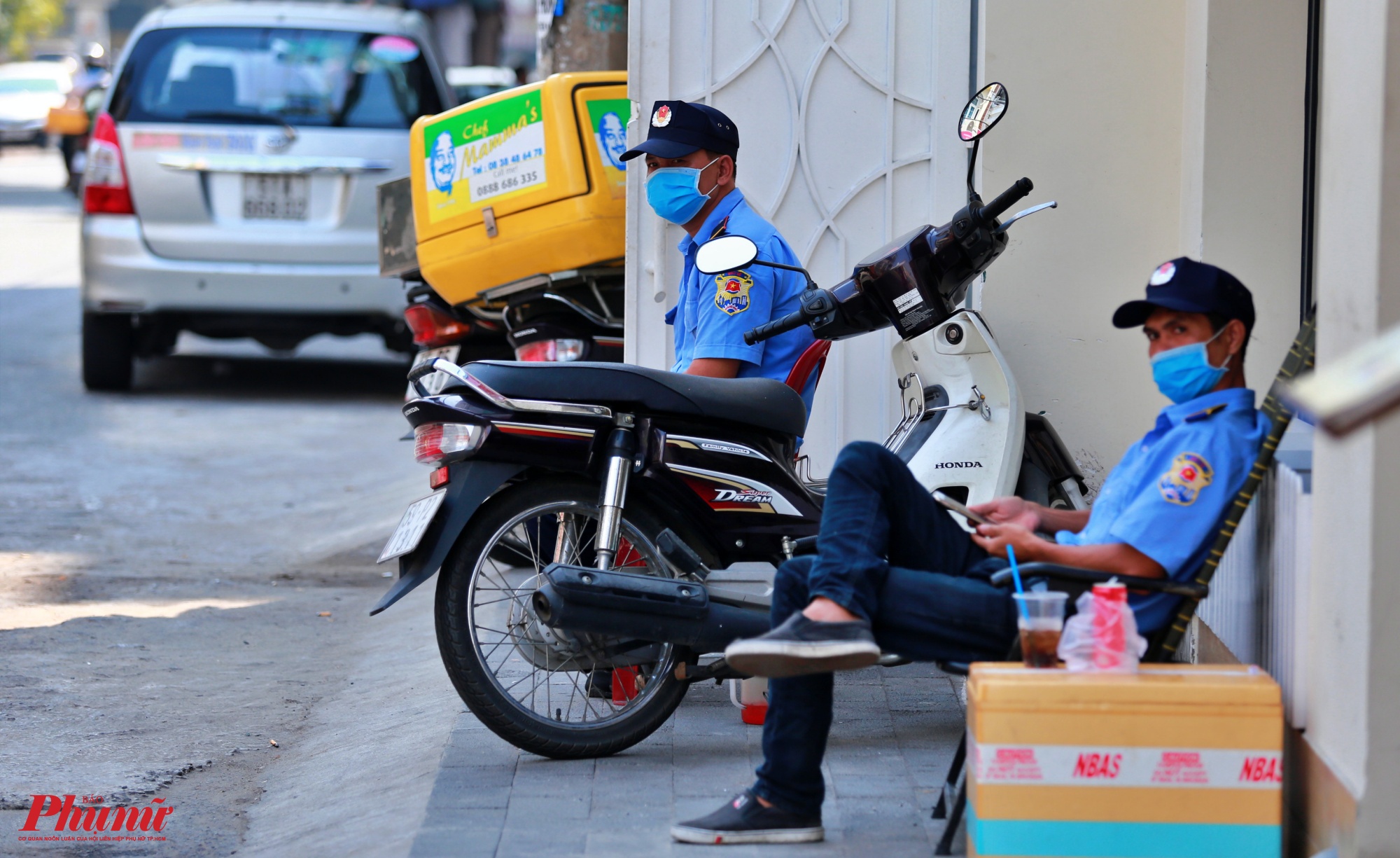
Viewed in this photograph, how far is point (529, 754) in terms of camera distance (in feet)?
13.8

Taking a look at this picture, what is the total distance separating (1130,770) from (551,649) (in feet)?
5.46

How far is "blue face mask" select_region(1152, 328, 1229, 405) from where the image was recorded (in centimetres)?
336

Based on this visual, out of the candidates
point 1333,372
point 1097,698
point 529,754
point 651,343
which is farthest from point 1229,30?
point 1333,372

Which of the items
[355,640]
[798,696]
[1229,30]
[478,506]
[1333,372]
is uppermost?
[1229,30]

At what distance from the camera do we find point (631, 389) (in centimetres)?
408

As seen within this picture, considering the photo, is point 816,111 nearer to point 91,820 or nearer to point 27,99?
point 91,820

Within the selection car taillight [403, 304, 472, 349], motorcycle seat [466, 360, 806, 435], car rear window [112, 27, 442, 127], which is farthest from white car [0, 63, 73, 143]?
motorcycle seat [466, 360, 806, 435]

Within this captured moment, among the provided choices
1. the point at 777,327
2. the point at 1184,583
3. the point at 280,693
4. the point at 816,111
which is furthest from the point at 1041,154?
the point at 280,693

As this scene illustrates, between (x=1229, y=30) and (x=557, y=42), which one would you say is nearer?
(x=1229, y=30)

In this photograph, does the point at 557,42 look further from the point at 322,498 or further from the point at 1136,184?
the point at 1136,184

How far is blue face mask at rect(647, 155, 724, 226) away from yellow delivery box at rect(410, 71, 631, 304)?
0.88m

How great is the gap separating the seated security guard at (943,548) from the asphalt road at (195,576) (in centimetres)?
101

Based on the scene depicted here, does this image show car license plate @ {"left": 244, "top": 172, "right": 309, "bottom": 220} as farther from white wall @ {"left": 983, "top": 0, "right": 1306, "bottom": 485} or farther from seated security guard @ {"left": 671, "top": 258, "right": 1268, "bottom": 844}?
seated security guard @ {"left": 671, "top": 258, "right": 1268, "bottom": 844}

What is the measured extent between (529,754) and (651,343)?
5.13 feet
